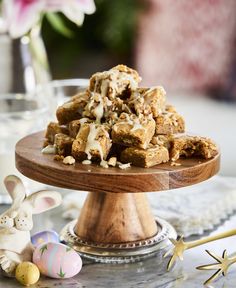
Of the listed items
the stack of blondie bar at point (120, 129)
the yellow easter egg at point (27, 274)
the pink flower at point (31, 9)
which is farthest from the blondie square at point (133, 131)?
the pink flower at point (31, 9)

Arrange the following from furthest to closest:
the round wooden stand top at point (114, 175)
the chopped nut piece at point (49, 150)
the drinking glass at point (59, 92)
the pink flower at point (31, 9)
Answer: the drinking glass at point (59, 92), the pink flower at point (31, 9), the chopped nut piece at point (49, 150), the round wooden stand top at point (114, 175)

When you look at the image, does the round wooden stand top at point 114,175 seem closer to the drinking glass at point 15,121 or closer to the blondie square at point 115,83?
the blondie square at point 115,83

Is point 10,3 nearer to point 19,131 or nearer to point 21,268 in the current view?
point 19,131

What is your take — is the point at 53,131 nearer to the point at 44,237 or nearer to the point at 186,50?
the point at 44,237

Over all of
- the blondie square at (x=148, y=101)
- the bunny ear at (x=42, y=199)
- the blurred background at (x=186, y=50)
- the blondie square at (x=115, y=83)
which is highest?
the blondie square at (x=115, y=83)

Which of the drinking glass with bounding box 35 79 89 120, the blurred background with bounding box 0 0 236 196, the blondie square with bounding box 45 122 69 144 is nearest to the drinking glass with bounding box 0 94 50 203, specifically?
the drinking glass with bounding box 35 79 89 120
